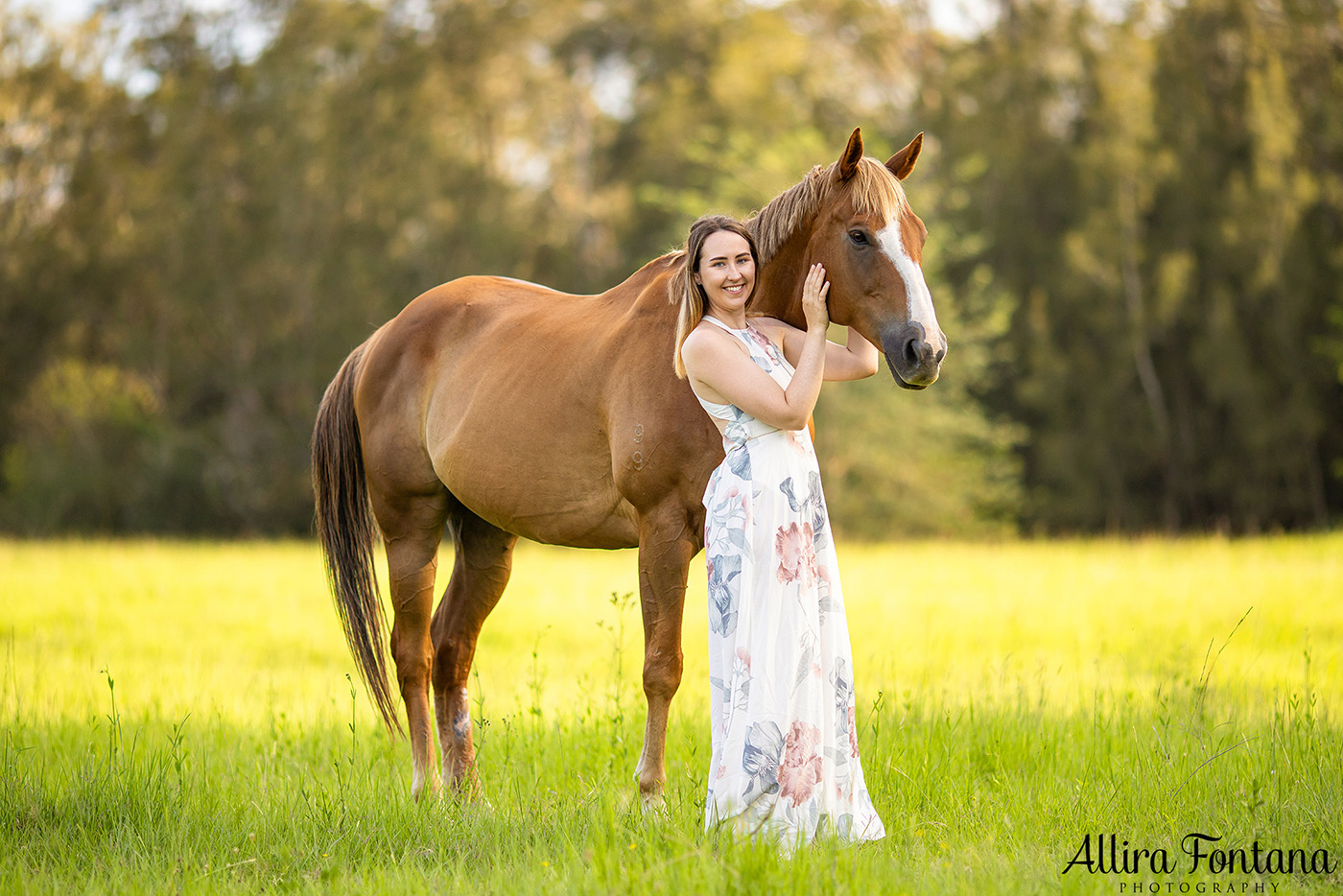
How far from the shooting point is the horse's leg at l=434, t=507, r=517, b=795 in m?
4.38

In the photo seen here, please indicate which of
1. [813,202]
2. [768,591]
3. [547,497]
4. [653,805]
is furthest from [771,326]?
[653,805]

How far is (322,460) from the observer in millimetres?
4805

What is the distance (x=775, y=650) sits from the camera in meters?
2.94

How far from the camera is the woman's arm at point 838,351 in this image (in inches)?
130

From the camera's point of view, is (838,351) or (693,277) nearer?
(693,277)

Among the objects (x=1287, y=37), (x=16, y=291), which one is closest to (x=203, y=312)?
(x=16, y=291)

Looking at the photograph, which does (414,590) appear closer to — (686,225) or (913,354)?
(913,354)

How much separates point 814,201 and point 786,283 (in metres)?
0.28

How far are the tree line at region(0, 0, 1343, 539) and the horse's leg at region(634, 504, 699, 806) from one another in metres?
15.2

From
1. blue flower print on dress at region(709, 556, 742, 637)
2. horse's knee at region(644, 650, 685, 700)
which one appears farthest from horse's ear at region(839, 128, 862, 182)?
horse's knee at region(644, 650, 685, 700)

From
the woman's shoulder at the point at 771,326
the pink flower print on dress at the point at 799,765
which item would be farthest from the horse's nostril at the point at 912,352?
the pink flower print on dress at the point at 799,765

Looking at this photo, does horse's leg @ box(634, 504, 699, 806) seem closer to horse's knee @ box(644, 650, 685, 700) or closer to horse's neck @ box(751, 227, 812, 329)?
horse's knee @ box(644, 650, 685, 700)

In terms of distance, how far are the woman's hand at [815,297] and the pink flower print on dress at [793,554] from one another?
0.62 meters

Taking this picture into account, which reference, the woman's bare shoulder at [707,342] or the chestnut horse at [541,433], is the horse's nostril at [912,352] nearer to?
the chestnut horse at [541,433]
